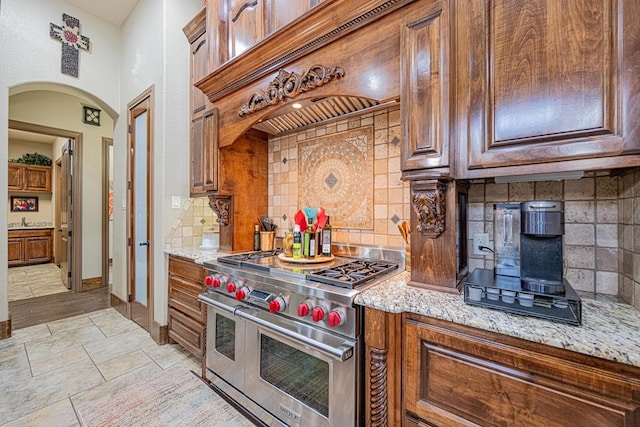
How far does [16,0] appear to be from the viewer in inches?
109

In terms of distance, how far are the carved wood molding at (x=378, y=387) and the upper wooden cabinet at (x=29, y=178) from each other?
879 cm

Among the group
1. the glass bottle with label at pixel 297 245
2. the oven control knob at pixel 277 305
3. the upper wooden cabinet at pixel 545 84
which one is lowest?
the oven control knob at pixel 277 305

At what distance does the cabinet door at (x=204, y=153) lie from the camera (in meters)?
2.30

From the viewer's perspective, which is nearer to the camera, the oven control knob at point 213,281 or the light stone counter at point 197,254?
the oven control knob at point 213,281

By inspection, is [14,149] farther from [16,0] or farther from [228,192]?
[228,192]

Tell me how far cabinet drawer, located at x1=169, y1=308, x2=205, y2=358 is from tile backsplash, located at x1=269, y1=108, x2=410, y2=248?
102 cm

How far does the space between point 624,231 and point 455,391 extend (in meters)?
0.91

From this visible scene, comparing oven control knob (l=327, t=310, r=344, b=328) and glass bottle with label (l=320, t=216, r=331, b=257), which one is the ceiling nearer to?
glass bottle with label (l=320, t=216, r=331, b=257)

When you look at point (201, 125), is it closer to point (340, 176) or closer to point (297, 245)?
point (340, 176)

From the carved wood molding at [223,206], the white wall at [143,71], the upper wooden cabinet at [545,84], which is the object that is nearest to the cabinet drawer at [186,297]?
the white wall at [143,71]

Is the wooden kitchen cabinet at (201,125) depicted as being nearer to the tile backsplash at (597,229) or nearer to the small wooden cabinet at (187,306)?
the small wooden cabinet at (187,306)

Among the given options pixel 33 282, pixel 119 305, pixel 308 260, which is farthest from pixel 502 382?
pixel 33 282

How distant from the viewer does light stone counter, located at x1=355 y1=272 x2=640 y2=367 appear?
75 cm

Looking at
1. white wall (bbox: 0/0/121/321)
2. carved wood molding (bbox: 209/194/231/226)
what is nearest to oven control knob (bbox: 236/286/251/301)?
carved wood molding (bbox: 209/194/231/226)
